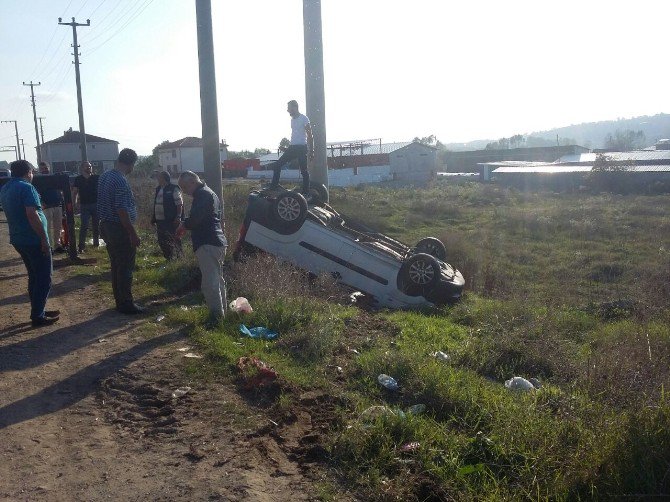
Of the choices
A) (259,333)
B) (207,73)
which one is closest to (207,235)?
(259,333)

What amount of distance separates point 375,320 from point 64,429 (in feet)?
15.4

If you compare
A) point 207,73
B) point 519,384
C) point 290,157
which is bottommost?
point 519,384

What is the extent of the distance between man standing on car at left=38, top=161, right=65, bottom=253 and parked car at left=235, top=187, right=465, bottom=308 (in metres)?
4.81

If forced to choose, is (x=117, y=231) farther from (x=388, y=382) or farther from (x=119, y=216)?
(x=388, y=382)

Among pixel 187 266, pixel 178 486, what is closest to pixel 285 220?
pixel 187 266

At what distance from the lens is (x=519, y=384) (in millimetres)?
6199

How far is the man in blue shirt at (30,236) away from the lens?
7.70 m

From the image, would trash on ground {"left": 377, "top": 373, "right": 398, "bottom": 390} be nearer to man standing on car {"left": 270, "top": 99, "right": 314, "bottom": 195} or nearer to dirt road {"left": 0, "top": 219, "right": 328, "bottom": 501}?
dirt road {"left": 0, "top": 219, "right": 328, "bottom": 501}

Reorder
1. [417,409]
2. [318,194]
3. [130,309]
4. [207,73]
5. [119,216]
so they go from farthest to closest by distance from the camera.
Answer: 1. [318,194]
2. [207,73]
3. [130,309]
4. [119,216]
5. [417,409]

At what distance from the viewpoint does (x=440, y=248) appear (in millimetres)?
13062

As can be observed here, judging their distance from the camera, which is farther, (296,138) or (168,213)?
(168,213)

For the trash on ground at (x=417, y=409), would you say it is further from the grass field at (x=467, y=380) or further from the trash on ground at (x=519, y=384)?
the trash on ground at (x=519, y=384)

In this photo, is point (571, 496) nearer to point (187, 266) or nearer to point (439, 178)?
point (187, 266)

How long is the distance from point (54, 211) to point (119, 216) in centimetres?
694
